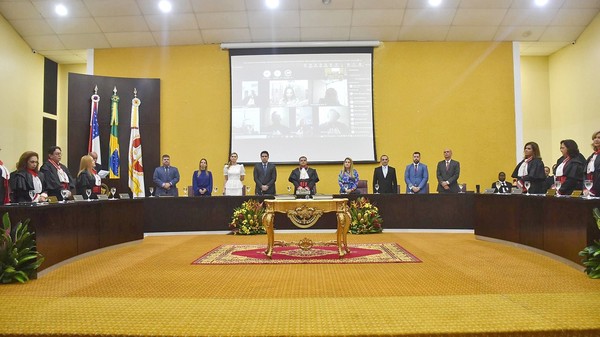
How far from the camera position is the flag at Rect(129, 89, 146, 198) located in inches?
372

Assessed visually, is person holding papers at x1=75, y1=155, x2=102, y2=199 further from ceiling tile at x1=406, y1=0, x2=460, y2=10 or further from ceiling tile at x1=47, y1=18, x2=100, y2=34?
ceiling tile at x1=406, y1=0, x2=460, y2=10

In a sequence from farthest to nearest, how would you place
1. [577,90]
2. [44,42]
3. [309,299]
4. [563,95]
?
[563,95] < [577,90] < [44,42] < [309,299]

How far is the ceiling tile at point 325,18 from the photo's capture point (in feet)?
30.3

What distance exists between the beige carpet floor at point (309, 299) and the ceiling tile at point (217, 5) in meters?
5.47

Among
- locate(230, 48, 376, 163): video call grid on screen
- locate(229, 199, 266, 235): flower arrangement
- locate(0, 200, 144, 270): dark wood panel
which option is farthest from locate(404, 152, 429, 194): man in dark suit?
locate(0, 200, 144, 270): dark wood panel

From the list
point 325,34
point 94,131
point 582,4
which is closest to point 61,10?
point 94,131

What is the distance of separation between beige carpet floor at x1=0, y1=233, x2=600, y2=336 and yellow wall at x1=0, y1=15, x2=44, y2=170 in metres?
5.50

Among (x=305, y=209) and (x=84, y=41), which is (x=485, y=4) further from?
(x=84, y=41)

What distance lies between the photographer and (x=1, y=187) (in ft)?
18.9

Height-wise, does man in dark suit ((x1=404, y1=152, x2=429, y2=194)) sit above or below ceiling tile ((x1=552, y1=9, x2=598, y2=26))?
below

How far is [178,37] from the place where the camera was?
391 inches

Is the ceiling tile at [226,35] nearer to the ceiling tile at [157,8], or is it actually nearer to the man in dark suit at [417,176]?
the ceiling tile at [157,8]

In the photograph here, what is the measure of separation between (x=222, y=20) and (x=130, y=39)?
208 centimetres

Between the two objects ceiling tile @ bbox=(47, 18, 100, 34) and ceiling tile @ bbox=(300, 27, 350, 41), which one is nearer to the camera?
ceiling tile @ bbox=(47, 18, 100, 34)
